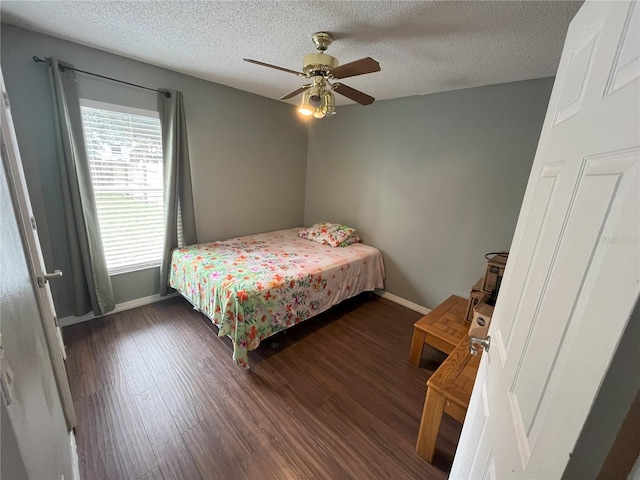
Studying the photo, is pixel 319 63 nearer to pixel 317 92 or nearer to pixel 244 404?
pixel 317 92

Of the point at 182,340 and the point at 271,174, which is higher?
the point at 271,174

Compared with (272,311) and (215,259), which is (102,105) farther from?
(272,311)

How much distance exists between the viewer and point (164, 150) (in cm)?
266

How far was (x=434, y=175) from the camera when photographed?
2828mm

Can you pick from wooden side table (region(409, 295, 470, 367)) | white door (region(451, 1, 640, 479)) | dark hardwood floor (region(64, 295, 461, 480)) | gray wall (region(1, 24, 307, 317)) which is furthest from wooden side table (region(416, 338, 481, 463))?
gray wall (region(1, 24, 307, 317))

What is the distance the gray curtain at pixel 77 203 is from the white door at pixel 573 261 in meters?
3.05

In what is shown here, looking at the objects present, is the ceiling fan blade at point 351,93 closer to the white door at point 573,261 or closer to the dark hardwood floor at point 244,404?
the white door at point 573,261

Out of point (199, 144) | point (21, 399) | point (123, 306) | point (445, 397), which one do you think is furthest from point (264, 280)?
point (199, 144)

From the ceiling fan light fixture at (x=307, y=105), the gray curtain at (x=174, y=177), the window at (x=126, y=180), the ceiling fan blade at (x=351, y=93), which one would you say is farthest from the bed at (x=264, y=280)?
the ceiling fan blade at (x=351, y=93)

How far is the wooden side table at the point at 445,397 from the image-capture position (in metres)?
1.31

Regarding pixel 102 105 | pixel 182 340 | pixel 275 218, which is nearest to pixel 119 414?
pixel 182 340

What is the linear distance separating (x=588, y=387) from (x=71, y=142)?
10.3 ft

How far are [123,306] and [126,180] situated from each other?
1298mm

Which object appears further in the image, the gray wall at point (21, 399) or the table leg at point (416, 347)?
the table leg at point (416, 347)
